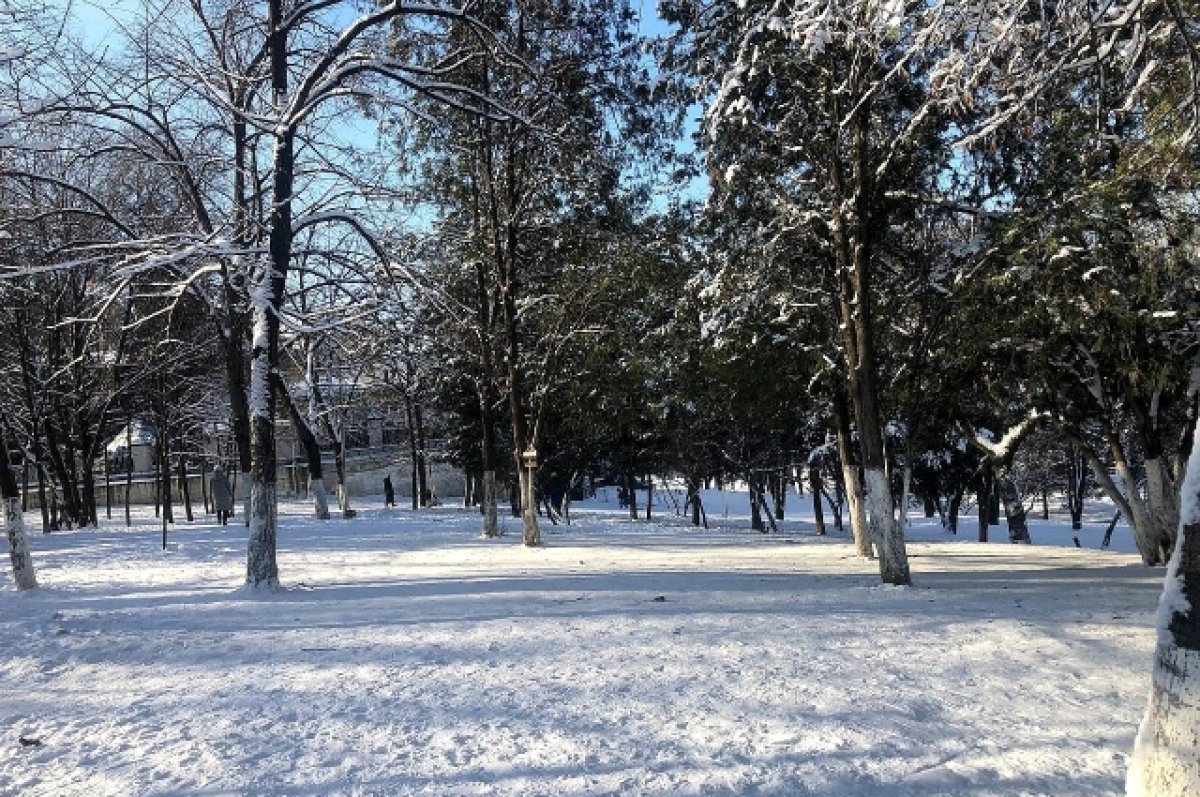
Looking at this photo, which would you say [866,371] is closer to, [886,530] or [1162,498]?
[886,530]

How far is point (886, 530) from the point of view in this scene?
1083 cm

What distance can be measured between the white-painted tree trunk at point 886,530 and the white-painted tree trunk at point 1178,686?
706 cm

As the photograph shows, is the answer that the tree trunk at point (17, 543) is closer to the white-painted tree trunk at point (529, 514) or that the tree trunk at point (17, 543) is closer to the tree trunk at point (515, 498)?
the white-painted tree trunk at point (529, 514)

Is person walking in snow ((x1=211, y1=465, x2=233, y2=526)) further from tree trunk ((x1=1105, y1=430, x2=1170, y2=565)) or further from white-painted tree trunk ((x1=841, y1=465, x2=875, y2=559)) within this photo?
tree trunk ((x1=1105, y1=430, x2=1170, y2=565))

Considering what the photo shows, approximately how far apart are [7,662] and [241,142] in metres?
9.46

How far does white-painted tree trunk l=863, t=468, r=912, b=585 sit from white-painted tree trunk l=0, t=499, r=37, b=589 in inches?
416

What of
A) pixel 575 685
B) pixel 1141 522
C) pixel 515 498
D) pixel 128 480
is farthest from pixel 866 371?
pixel 128 480

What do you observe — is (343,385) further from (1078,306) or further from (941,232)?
(1078,306)

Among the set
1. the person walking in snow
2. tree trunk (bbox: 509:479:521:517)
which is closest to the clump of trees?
the person walking in snow

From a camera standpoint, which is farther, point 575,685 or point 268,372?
point 268,372

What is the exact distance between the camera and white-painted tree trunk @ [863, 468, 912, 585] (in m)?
10.8

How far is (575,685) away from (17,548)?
8.60 metres

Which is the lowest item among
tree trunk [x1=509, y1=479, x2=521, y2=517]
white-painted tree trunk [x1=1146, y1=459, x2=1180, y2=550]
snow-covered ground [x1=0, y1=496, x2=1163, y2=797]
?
tree trunk [x1=509, y1=479, x2=521, y2=517]

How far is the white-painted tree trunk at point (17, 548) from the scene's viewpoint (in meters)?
10.8
